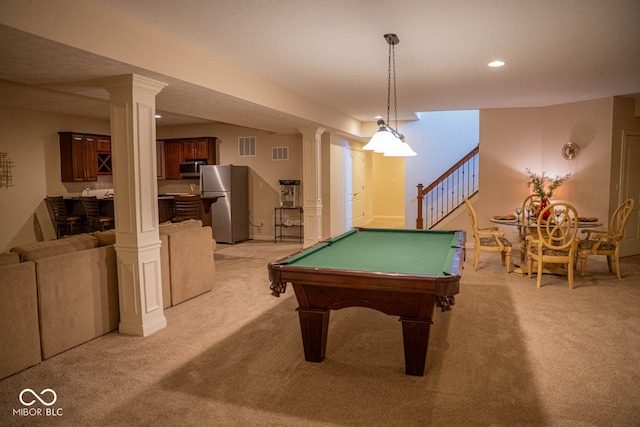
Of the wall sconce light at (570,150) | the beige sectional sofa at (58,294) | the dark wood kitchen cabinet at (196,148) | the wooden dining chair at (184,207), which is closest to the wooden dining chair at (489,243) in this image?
the wall sconce light at (570,150)

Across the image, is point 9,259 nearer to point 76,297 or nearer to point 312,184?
point 76,297

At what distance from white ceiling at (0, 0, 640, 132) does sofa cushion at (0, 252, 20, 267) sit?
142cm

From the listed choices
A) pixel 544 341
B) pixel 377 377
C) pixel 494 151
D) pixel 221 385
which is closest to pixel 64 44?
pixel 221 385

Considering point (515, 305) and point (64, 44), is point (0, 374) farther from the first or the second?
point (515, 305)

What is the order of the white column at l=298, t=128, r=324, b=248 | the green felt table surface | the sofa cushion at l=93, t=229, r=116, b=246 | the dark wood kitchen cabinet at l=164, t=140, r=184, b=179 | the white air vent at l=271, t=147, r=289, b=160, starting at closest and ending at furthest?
1. the green felt table surface
2. the sofa cushion at l=93, t=229, r=116, b=246
3. the white column at l=298, t=128, r=324, b=248
4. the white air vent at l=271, t=147, r=289, b=160
5. the dark wood kitchen cabinet at l=164, t=140, r=184, b=179

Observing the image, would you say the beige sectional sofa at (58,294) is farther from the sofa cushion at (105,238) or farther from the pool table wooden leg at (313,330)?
the pool table wooden leg at (313,330)

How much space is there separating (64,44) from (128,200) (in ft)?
4.37

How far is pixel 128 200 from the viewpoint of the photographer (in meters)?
3.68

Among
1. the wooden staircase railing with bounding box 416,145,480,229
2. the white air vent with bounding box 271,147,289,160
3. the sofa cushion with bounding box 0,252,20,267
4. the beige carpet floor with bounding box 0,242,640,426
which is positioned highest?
the white air vent with bounding box 271,147,289,160

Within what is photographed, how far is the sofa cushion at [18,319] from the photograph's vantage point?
9.73ft

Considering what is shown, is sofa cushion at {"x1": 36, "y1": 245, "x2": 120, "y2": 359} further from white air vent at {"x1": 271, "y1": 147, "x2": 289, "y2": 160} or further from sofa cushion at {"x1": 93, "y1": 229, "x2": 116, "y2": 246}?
white air vent at {"x1": 271, "y1": 147, "x2": 289, "y2": 160}

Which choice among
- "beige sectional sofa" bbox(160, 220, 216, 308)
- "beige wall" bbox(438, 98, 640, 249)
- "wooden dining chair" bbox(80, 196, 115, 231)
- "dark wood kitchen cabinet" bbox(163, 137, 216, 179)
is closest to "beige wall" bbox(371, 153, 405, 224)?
"beige wall" bbox(438, 98, 640, 249)

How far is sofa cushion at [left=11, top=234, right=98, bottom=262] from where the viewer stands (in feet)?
10.9

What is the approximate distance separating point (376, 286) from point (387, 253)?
2.85ft
